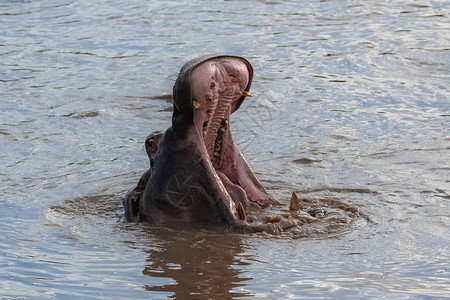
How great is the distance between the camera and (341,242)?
16.4 ft

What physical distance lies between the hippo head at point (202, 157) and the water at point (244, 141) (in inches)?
5.4

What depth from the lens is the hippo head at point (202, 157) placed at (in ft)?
16.4

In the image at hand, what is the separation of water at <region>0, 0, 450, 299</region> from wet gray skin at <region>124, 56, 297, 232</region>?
0.13 m

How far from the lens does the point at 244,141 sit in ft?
24.7

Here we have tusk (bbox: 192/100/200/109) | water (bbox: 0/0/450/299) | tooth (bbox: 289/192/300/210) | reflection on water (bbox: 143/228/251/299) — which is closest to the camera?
reflection on water (bbox: 143/228/251/299)

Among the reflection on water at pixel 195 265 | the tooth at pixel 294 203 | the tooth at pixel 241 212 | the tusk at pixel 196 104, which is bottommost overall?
the reflection on water at pixel 195 265

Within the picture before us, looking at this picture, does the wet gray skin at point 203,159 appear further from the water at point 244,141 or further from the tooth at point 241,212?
the water at point 244,141

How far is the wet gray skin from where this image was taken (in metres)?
4.99

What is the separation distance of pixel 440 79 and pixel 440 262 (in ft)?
15.7

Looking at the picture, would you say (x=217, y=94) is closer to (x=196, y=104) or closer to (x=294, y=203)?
(x=196, y=104)

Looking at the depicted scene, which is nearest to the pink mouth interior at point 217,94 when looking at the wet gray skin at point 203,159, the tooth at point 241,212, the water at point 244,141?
the wet gray skin at point 203,159

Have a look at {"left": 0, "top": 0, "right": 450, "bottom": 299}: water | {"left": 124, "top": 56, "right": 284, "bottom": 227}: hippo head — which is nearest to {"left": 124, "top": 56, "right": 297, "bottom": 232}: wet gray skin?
{"left": 124, "top": 56, "right": 284, "bottom": 227}: hippo head

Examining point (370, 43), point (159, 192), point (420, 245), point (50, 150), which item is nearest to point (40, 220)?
point (159, 192)

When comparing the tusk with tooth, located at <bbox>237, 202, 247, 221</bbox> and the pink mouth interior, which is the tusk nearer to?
the pink mouth interior
